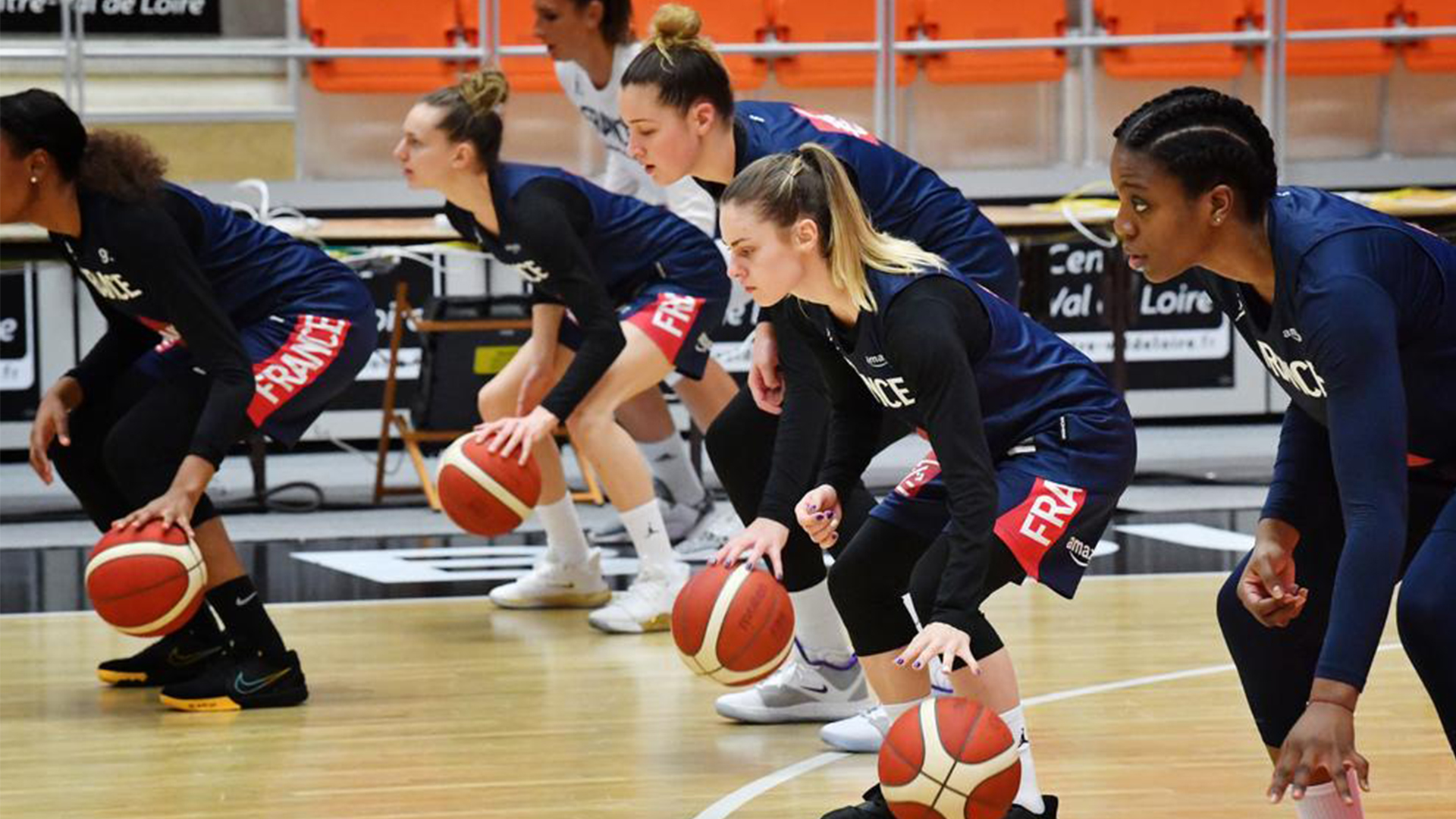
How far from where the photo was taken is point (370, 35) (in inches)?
411

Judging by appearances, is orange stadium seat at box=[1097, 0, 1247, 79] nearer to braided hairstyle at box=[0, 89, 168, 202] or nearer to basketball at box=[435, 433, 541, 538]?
basketball at box=[435, 433, 541, 538]

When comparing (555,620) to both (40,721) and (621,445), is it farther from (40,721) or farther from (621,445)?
(40,721)

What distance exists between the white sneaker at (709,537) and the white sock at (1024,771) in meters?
3.48

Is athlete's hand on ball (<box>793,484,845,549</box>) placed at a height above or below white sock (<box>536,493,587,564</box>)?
above

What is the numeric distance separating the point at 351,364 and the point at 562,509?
1.15 m

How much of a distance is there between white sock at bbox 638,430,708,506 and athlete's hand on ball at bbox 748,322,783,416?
Result: 2.81m

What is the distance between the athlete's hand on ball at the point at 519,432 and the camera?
5.06m

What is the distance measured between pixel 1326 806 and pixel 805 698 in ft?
5.98

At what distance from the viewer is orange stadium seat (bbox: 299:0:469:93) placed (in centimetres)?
1037

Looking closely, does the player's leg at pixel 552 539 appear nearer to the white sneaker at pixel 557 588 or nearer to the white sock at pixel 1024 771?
the white sneaker at pixel 557 588

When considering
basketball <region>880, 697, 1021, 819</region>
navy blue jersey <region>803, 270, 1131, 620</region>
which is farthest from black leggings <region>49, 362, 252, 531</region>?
basketball <region>880, 697, 1021, 819</region>

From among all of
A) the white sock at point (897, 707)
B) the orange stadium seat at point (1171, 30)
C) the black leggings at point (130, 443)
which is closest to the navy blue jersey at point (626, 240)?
the black leggings at point (130, 443)

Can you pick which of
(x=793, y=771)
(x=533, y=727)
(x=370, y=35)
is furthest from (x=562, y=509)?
(x=370, y=35)

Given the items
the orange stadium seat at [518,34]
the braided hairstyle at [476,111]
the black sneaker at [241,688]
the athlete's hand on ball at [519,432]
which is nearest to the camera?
the black sneaker at [241,688]
